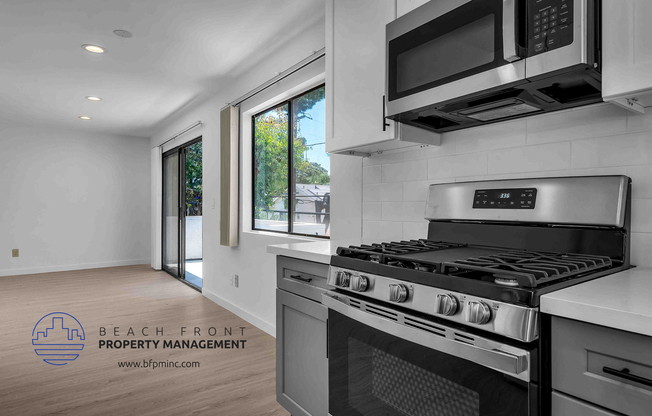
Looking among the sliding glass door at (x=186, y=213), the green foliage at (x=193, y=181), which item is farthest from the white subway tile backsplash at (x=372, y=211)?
the green foliage at (x=193, y=181)

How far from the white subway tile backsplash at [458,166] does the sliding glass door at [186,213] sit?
4074 millimetres

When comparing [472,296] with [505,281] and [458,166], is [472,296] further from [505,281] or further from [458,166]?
[458,166]

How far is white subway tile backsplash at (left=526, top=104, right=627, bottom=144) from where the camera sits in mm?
1253

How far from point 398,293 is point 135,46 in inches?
121

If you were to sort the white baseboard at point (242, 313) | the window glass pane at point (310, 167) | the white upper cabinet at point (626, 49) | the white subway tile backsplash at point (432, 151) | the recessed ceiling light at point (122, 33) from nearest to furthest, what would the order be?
the white upper cabinet at point (626, 49)
the white subway tile backsplash at point (432, 151)
the recessed ceiling light at point (122, 33)
the window glass pane at point (310, 167)
the white baseboard at point (242, 313)

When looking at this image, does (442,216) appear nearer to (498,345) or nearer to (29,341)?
(498,345)

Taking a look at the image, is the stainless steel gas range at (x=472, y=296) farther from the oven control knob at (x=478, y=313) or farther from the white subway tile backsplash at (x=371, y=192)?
the white subway tile backsplash at (x=371, y=192)

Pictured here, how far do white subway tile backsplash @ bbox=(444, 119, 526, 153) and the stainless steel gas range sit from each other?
0.16 meters

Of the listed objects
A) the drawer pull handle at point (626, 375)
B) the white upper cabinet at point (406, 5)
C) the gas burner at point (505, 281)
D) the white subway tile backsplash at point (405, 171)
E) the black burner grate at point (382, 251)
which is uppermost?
the white upper cabinet at point (406, 5)

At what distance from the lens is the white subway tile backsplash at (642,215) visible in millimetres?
1186

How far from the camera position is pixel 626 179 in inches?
47.3

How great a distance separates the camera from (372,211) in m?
2.18

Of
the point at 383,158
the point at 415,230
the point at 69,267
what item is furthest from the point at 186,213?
the point at 415,230

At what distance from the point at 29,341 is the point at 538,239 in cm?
380
